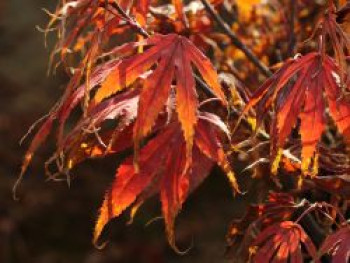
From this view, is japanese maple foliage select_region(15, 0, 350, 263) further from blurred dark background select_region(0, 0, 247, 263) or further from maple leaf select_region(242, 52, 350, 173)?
blurred dark background select_region(0, 0, 247, 263)

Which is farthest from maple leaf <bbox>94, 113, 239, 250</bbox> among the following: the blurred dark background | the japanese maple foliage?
the blurred dark background

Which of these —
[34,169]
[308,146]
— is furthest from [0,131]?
[308,146]

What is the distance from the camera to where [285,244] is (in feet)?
2.54

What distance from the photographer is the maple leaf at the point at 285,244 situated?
29.7 inches

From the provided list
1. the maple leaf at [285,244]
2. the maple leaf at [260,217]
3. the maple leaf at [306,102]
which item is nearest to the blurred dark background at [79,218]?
the maple leaf at [260,217]

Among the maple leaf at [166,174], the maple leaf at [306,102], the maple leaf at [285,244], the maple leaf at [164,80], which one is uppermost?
the maple leaf at [164,80]

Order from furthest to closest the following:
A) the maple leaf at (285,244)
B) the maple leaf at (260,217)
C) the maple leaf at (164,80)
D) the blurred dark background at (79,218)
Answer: the blurred dark background at (79,218), the maple leaf at (260,217), the maple leaf at (285,244), the maple leaf at (164,80)

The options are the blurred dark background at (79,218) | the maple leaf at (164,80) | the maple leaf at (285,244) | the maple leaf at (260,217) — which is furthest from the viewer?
the blurred dark background at (79,218)

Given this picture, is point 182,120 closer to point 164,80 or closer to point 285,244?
point 164,80

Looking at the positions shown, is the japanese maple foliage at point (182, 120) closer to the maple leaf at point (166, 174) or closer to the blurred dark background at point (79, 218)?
the maple leaf at point (166, 174)

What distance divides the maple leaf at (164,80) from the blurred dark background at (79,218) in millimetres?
2205

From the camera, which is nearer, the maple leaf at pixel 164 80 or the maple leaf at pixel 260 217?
the maple leaf at pixel 164 80

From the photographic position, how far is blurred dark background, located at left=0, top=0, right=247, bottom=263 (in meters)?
2.95

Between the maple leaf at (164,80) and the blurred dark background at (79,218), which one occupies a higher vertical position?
the maple leaf at (164,80)
